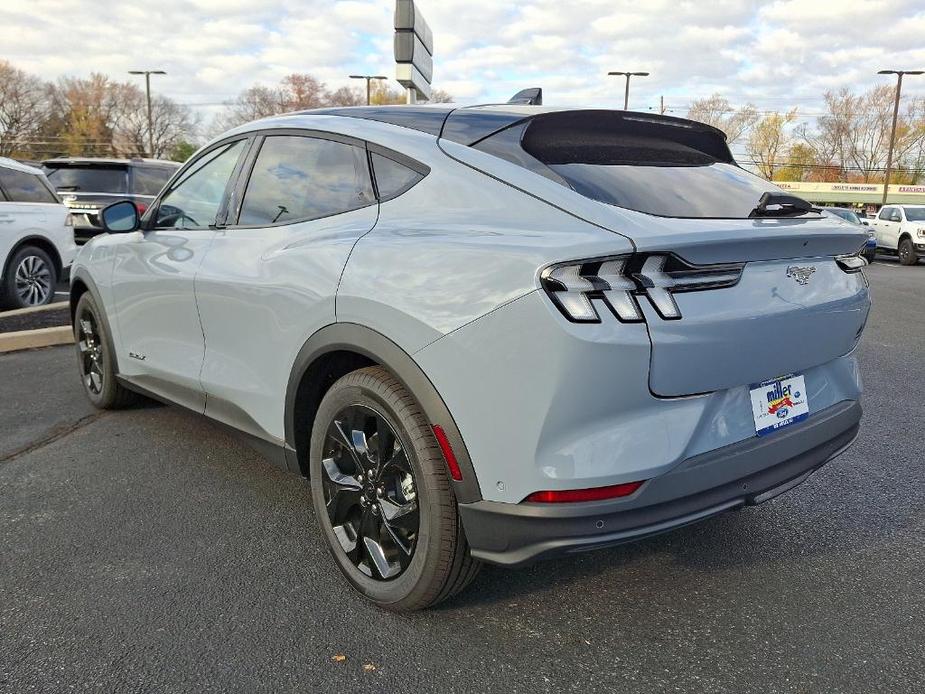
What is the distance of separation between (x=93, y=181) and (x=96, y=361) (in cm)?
822

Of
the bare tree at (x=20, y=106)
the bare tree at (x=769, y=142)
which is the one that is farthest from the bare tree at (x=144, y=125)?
the bare tree at (x=769, y=142)

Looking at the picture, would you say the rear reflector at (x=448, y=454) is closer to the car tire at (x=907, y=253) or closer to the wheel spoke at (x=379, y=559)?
the wheel spoke at (x=379, y=559)

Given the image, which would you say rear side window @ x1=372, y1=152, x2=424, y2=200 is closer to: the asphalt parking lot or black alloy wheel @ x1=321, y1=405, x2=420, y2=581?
black alloy wheel @ x1=321, y1=405, x2=420, y2=581

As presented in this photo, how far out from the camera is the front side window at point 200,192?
11.4 ft

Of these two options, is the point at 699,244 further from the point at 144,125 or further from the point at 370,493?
the point at 144,125

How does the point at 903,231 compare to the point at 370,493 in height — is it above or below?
above

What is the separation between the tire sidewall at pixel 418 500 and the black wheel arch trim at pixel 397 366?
11cm

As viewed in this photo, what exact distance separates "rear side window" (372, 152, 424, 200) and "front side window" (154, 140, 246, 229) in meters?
1.05

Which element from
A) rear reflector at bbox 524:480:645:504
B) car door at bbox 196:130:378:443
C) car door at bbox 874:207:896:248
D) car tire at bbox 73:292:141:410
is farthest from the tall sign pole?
car door at bbox 874:207:896:248

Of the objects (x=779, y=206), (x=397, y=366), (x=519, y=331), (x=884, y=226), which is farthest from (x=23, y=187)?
(x=884, y=226)

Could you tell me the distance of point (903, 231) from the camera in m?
21.5

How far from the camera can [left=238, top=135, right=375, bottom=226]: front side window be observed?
2756 millimetres

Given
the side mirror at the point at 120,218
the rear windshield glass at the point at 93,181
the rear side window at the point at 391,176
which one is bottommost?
the side mirror at the point at 120,218

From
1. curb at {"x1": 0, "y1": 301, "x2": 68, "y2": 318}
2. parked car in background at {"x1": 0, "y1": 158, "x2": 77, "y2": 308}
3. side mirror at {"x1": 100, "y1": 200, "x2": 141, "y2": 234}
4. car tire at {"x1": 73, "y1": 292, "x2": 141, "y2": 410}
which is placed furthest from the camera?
parked car in background at {"x1": 0, "y1": 158, "x2": 77, "y2": 308}
